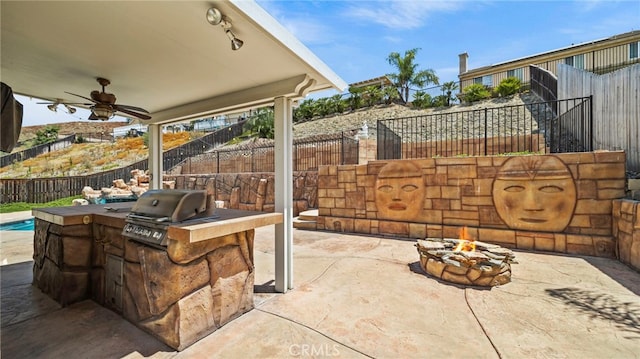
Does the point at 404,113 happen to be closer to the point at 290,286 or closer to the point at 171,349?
the point at 290,286

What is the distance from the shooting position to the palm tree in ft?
61.4

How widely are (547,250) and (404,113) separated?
42.0 feet

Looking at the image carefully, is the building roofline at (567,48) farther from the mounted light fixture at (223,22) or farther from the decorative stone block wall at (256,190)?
the mounted light fixture at (223,22)

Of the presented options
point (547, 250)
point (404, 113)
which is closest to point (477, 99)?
point (404, 113)

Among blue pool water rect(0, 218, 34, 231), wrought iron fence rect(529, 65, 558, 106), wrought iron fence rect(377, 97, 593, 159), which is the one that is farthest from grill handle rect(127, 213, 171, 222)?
wrought iron fence rect(529, 65, 558, 106)

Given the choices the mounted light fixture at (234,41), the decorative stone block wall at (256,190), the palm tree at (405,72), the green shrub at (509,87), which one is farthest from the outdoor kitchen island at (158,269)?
the palm tree at (405,72)

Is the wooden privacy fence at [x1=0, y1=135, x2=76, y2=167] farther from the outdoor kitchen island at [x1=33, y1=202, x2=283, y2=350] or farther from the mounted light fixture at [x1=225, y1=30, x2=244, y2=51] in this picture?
the mounted light fixture at [x1=225, y1=30, x2=244, y2=51]

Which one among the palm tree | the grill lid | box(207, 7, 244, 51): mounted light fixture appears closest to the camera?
box(207, 7, 244, 51): mounted light fixture

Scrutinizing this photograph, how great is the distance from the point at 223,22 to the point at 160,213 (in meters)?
1.52

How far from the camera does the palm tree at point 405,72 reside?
18723mm

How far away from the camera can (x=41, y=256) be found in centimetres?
305

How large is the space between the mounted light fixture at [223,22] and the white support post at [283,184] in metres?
0.98

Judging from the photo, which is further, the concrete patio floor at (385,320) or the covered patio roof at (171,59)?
the concrete patio floor at (385,320)

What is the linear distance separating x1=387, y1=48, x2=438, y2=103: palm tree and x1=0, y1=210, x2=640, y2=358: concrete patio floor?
17.3 meters
